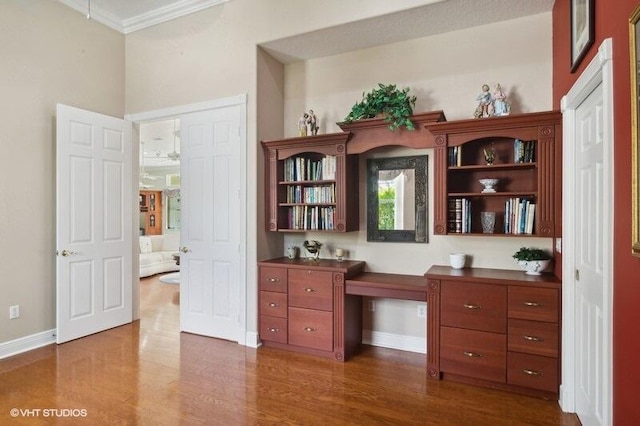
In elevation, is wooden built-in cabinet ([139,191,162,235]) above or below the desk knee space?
above

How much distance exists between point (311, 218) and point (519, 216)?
1.86 m

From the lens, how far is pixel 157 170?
11.5m

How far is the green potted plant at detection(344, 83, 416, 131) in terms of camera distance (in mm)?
3162

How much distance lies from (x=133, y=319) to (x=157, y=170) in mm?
7989

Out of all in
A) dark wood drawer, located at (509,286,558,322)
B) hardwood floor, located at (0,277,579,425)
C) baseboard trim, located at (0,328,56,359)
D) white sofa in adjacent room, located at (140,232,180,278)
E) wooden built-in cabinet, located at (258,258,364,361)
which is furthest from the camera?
white sofa in adjacent room, located at (140,232,180,278)

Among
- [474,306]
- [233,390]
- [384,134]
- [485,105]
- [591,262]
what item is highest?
[485,105]

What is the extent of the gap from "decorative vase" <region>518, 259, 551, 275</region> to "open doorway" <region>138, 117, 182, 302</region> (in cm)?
393

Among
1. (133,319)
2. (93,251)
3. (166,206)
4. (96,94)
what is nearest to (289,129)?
(96,94)

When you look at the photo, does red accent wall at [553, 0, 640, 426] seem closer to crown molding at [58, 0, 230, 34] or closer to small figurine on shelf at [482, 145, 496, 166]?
small figurine on shelf at [482, 145, 496, 166]

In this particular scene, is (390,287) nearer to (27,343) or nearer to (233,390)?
(233,390)

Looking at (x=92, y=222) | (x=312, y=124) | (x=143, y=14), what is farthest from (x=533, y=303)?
(x=143, y=14)

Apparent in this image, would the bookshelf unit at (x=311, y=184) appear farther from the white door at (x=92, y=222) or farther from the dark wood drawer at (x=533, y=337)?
the white door at (x=92, y=222)

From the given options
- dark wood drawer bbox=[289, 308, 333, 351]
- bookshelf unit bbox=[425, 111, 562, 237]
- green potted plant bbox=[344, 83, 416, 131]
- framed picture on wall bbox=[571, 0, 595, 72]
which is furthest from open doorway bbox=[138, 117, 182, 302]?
framed picture on wall bbox=[571, 0, 595, 72]

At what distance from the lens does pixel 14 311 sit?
3521 millimetres
